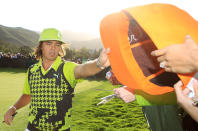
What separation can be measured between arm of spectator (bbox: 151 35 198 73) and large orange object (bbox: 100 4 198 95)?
2 centimetres

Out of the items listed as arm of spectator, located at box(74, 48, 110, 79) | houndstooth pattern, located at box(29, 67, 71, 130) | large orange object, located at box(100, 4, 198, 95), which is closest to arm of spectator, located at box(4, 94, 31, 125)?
houndstooth pattern, located at box(29, 67, 71, 130)

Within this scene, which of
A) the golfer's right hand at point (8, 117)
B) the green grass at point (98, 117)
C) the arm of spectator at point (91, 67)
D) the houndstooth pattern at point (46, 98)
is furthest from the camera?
the green grass at point (98, 117)

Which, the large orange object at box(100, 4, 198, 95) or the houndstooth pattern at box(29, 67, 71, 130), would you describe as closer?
the large orange object at box(100, 4, 198, 95)

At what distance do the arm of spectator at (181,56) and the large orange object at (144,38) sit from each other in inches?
0.8

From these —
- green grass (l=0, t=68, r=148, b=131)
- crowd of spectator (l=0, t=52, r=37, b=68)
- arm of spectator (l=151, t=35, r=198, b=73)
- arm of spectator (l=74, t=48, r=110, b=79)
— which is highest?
arm of spectator (l=151, t=35, r=198, b=73)

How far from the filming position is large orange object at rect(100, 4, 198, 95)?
678 mm

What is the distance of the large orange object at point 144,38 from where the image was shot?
68 cm

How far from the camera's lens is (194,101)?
0.83 metres

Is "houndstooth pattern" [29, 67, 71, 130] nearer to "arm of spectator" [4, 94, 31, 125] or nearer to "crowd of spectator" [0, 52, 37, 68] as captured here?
"arm of spectator" [4, 94, 31, 125]

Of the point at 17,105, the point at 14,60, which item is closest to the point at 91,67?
the point at 17,105

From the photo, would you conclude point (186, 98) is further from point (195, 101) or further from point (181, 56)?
point (181, 56)

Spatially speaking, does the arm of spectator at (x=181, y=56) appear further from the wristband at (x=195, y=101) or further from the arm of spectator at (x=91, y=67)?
the arm of spectator at (x=91, y=67)

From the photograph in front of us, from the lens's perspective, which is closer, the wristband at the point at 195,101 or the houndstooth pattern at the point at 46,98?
the wristband at the point at 195,101

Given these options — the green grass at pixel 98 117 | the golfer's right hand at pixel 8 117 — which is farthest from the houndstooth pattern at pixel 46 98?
the green grass at pixel 98 117
